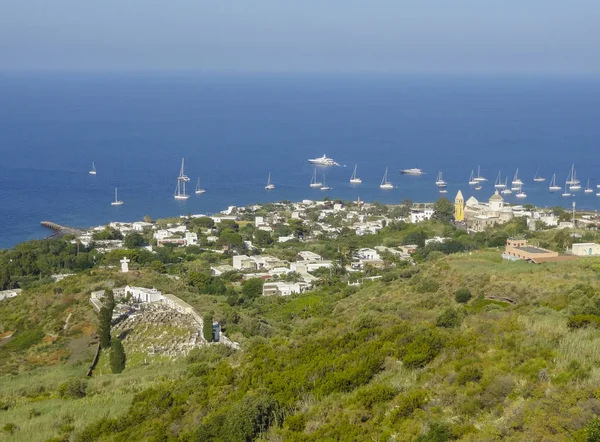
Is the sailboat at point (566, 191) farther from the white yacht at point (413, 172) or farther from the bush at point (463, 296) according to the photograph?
the bush at point (463, 296)

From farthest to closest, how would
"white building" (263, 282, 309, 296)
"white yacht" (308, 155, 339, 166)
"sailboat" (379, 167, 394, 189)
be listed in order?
"white yacht" (308, 155, 339, 166) < "sailboat" (379, 167, 394, 189) < "white building" (263, 282, 309, 296)

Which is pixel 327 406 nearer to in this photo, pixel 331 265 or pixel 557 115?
pixel 331 265

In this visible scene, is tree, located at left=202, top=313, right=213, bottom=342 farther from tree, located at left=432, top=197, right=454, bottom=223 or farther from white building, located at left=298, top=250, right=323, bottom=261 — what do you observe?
tree, located at left=432, top=197, right=454, bottom=223

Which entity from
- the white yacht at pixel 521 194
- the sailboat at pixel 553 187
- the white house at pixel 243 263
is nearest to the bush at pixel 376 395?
the white house at pixel 243 263

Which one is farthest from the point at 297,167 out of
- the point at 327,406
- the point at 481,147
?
the point at 327,406

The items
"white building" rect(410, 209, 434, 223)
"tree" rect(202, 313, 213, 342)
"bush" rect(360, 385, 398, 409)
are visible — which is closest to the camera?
"bush" rect(360, 385, 398, 409)

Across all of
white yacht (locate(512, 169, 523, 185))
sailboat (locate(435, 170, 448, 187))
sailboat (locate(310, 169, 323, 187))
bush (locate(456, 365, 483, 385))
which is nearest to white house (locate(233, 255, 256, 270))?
bush (locate(456, 365, 483, 385))
